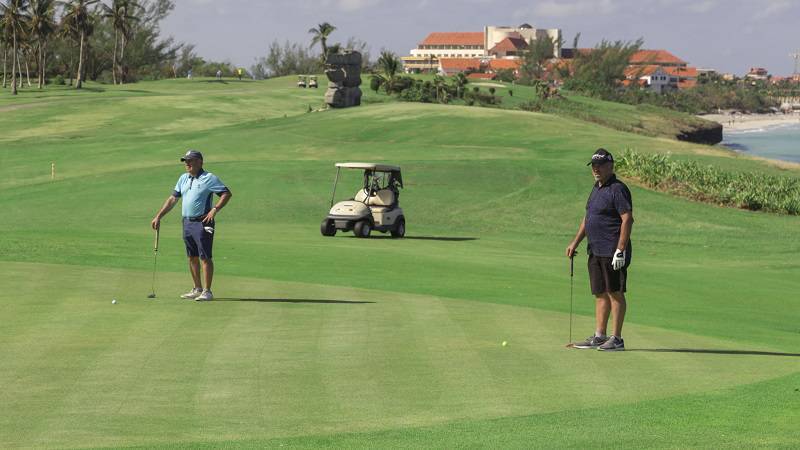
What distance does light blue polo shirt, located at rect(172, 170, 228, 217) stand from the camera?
1636 centimetres

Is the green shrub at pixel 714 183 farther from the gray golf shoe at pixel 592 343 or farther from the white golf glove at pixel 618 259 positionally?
the white golf glove at pixel 618 259

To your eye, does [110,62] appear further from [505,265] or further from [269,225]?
[505,265]

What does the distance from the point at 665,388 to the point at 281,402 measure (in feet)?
11.0

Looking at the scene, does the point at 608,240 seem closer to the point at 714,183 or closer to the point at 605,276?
the point at 605,276

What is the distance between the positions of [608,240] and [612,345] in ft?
3.59

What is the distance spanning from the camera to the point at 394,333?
13.5 metres

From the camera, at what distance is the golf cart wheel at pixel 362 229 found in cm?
3105

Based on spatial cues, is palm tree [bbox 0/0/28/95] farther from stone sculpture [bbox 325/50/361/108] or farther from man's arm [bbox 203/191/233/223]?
man's arm [bbox 203/191/233/223]

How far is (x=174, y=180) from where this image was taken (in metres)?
47.3

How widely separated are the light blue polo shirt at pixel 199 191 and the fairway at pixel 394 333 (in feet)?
4.15

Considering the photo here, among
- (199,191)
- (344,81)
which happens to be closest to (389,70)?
(344,81)

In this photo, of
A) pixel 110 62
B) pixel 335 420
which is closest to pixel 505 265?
pixel 335 420

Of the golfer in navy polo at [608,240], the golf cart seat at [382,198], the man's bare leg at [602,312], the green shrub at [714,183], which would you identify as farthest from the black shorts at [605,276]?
the green shrub at [714,183]

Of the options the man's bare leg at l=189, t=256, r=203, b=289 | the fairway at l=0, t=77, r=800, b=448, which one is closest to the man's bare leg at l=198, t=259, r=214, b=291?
the man's bare leg at l=189, t=256, r=203, b=289
